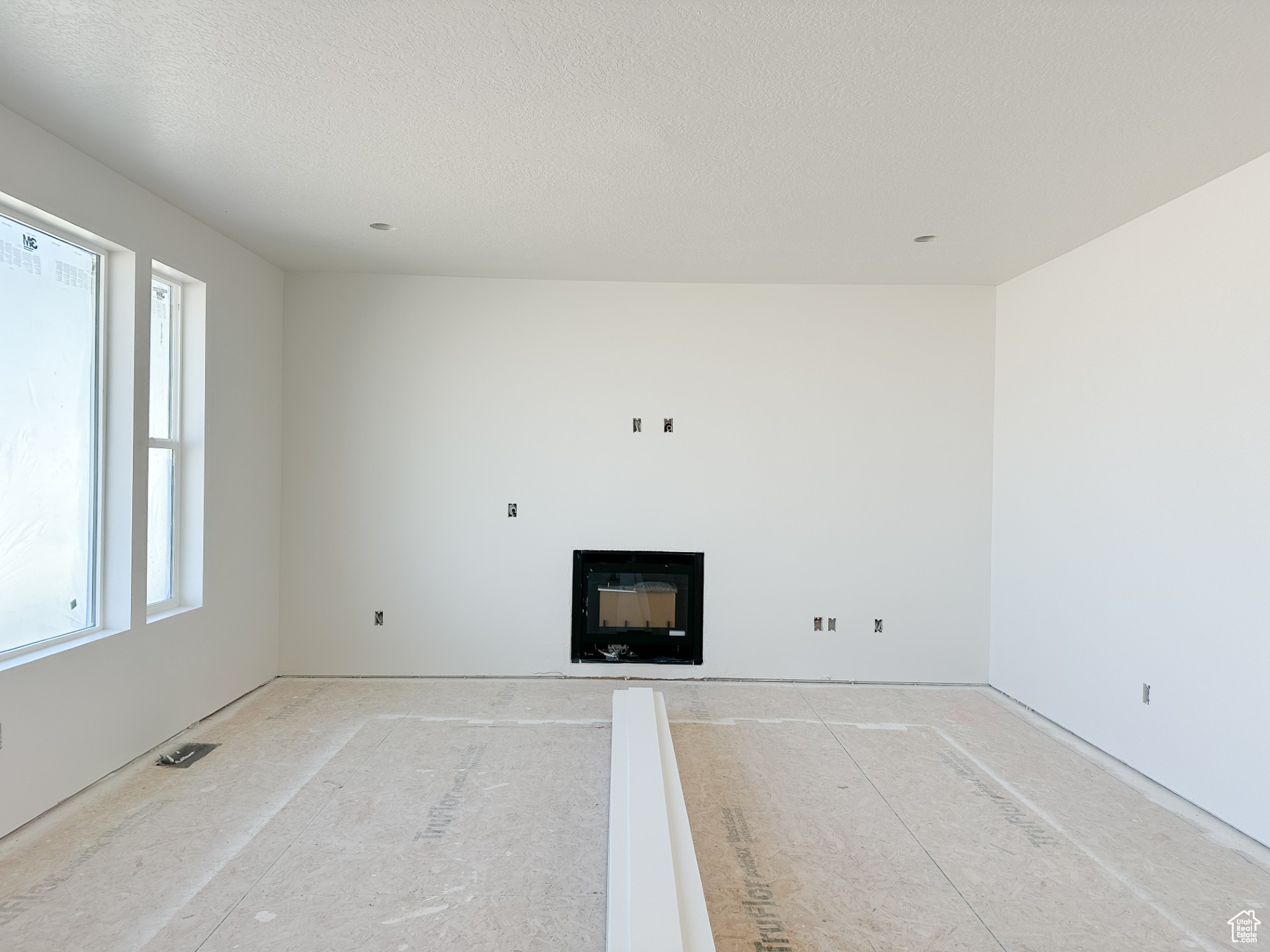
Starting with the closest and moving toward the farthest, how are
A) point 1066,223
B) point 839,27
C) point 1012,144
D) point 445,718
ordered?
point 839,27 < point 1012,144 < point 1066,223 < point 445,718

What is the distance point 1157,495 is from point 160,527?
15.4 ft

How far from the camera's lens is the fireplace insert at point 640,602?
16.1 ft

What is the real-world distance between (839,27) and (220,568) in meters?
3.87

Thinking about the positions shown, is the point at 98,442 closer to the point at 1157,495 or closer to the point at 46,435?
the point at 46,435

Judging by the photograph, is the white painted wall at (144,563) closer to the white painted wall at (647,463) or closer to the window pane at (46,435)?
the window pane at (46,435)

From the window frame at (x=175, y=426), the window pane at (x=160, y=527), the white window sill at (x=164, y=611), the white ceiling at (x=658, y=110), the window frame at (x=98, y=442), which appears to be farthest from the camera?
the window frame at (x=175, y=426)

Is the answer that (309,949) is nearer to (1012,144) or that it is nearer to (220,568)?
(220,568)

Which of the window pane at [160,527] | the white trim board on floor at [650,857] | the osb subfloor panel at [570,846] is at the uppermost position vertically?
the window pane at [160,527]

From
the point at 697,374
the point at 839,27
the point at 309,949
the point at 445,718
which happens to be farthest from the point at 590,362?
the point at 309,949

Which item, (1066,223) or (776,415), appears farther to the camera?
(776,415)

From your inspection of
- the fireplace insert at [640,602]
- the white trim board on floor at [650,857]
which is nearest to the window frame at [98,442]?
the white trim board on floor at [650,857]

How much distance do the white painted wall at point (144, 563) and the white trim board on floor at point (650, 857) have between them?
212 centimetres

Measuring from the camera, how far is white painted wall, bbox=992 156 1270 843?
114 inches

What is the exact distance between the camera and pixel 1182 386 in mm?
3244
